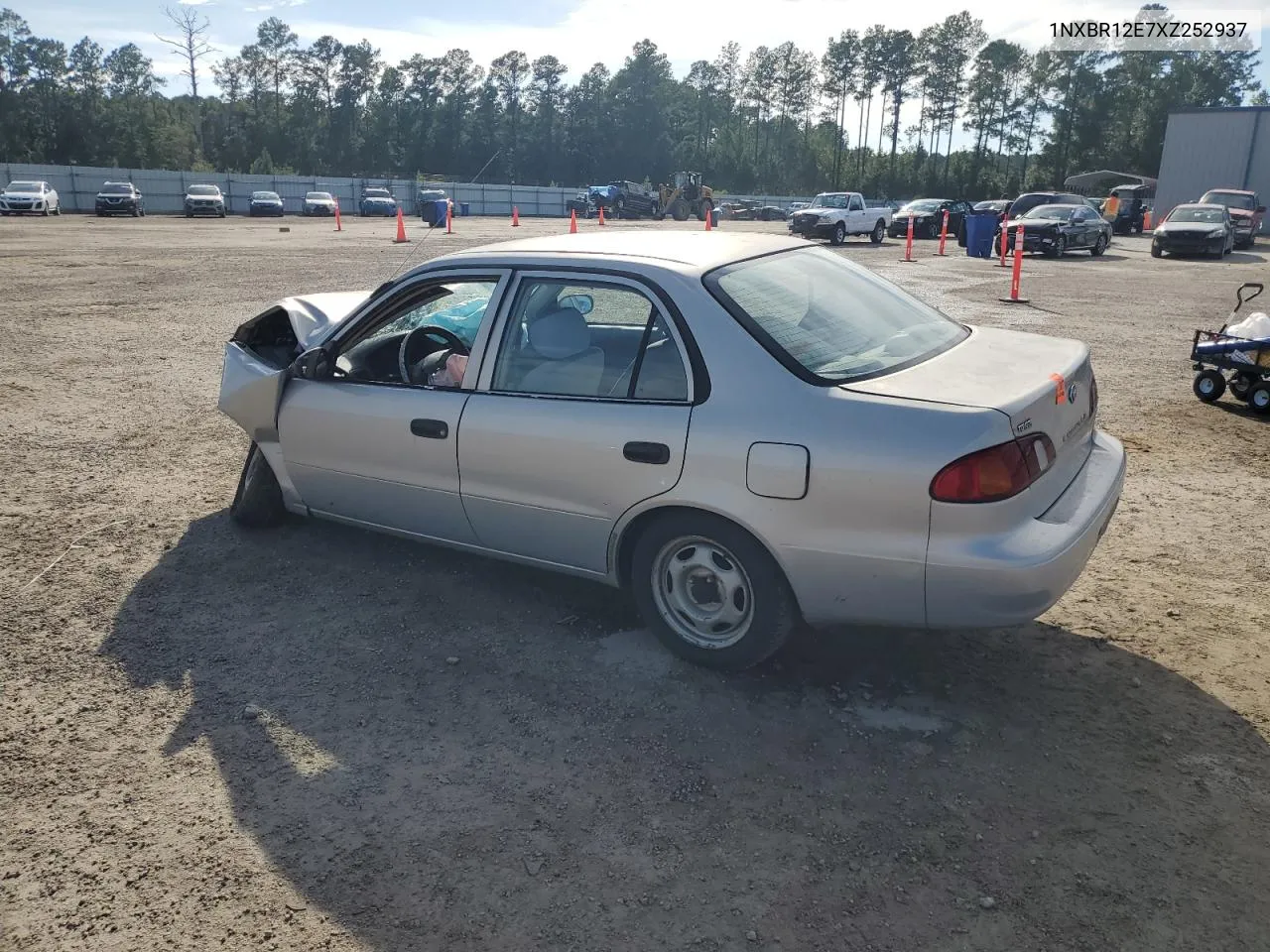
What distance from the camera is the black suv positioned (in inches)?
1688

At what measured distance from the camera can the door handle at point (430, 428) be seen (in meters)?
4.13

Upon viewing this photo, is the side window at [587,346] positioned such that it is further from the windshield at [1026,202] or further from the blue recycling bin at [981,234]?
the windshield at [1026,202]

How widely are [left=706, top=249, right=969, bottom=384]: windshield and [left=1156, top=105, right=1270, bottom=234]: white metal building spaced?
4494 centimetres

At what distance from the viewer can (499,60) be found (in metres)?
79.2

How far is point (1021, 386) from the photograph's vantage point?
3.44m

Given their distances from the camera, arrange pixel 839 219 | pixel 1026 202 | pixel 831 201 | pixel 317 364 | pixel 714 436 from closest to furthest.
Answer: pixel 714 436
pixel 317 364
pixel 839 219
pixel 831 201
pixel 1026 202

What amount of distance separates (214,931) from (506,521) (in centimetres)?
192

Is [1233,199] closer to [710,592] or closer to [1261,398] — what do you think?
[1261,398]

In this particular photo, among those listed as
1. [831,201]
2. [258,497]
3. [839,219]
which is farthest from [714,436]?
[831,201]

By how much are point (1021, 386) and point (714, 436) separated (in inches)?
42.6

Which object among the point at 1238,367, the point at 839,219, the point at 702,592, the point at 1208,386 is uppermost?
the point at 839,219

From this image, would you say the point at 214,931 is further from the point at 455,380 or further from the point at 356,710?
the point at 455,380

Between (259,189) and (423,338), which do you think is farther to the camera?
(259,189)

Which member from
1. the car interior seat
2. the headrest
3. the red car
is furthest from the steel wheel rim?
the red car
